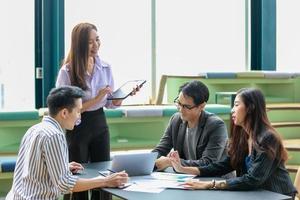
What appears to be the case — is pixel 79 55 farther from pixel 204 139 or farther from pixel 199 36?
pixel 199 36

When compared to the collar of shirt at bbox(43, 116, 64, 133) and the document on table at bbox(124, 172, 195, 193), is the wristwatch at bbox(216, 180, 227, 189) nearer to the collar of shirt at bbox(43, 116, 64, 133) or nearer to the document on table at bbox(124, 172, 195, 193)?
the document on table at bbox(124, 172, 195, 193)

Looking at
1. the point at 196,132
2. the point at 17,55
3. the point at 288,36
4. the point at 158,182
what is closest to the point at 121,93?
the point at 196,132

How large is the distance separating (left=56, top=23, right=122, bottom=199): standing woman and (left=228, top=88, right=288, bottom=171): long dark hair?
0.94 m

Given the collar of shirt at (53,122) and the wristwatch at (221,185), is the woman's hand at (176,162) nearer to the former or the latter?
the wristwatch at (221,185)

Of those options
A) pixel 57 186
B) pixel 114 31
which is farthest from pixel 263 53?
pixel 57 186

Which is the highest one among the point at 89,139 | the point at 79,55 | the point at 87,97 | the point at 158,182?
the point at 79,55

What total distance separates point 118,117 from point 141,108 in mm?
241

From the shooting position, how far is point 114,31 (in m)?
5.17

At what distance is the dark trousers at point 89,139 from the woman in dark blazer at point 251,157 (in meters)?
0.66

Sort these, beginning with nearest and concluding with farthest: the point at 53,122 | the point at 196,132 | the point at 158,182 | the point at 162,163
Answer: the point at 53,122
the point at 158,182
the point at 162,163
the point at 196,132

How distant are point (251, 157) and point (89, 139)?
3.82ft

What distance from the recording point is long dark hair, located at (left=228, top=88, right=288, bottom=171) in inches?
97.7

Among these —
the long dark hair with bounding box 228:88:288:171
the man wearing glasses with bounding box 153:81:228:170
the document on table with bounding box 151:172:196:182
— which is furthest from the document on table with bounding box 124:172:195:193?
the long dark hair with bounding box 228:88:288:171

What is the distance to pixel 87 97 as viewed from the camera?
3320 millimetres
